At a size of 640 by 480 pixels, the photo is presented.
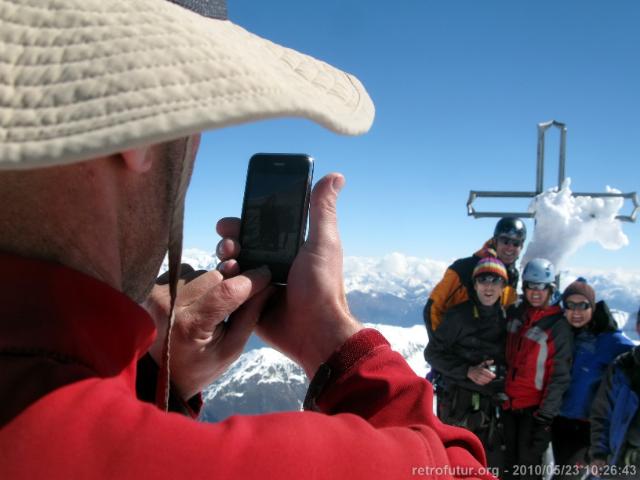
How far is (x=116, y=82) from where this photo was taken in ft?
2.31

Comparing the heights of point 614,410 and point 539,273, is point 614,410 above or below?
below

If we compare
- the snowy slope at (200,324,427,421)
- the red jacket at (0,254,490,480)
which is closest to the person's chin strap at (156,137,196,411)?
the red jacket at (0,254,490,480)

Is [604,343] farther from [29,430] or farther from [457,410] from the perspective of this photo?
[29,430]

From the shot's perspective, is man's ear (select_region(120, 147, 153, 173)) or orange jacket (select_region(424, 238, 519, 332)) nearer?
man's ear (select_region(120, 147, 153, 173))

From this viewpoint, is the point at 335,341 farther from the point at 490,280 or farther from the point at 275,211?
the point at 490,280

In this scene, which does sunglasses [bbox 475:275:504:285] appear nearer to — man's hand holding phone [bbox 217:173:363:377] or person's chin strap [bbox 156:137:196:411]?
man's hand holding phone [bbox 217:173:363:377]

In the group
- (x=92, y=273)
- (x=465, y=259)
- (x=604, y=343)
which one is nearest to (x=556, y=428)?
(x=604, y=343)

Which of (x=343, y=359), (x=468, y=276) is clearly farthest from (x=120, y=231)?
(x=468, y=276)

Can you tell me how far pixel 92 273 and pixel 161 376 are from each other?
0.49 m

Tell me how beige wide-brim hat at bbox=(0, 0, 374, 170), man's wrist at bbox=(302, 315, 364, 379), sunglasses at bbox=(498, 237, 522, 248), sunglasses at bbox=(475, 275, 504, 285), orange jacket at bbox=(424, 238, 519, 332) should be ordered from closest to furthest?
beige wide-brim hat at bbox=(0, 0, 374, 170), man's wrist at bbox=(302, 315, 364, 379), sunglasses at bbox=(475, 275, 504, 285), orange jacket at bbox=(424, 238, 519, 332), sunglasses at bbox=(498, 237, 522, 248)

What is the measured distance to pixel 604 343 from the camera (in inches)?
239

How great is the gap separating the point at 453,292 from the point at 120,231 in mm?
6155

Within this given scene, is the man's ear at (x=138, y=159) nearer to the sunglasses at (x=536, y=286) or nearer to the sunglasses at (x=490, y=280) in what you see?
the sunglasses at (x=490, y=280)

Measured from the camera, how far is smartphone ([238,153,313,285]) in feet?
6.31
